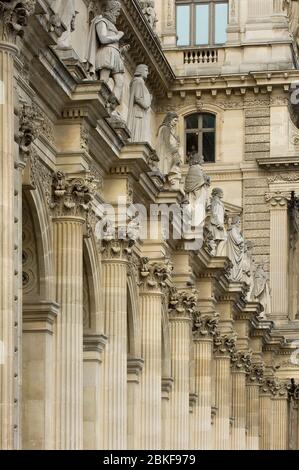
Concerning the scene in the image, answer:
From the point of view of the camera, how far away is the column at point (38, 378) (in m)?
35.2

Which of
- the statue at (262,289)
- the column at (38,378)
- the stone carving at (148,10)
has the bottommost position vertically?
the column at (38,378)

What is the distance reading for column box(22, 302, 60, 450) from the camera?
35.2 meters

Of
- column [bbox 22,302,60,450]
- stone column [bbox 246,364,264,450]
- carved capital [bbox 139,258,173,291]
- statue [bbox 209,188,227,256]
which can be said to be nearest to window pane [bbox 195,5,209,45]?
stone column [bbox 246,364,264,450]

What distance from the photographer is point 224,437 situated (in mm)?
60656

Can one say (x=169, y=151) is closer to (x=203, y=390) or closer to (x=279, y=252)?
(x=203, y=390)

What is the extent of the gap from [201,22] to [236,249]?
12960 mm

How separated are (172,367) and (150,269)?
5758 mm

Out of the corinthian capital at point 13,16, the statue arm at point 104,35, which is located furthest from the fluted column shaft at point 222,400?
the corinthian capital at point 13,16

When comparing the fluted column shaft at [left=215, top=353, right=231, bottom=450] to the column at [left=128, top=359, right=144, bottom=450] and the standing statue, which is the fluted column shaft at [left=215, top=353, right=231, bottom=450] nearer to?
the standing statue

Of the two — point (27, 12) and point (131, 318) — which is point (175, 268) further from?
point (27, 12)

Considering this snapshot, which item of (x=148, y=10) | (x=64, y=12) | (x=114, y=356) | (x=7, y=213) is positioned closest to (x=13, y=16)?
(x=7, y=213)

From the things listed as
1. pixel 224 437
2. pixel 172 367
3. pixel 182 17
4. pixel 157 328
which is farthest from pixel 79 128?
pixel 182 17

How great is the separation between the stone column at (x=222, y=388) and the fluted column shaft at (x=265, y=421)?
10.5m

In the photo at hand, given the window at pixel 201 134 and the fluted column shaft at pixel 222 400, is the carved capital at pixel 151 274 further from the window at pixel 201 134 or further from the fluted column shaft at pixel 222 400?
the window at pixel 201 134
